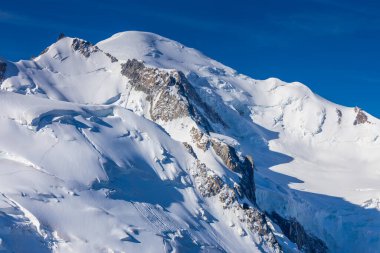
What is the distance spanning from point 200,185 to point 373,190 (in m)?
62.7

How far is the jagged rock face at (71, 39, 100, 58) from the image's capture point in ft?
543

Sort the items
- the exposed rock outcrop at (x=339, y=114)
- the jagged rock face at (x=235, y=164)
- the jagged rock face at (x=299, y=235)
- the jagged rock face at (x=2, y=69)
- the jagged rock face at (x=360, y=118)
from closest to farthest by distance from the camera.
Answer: the jagged rock face at (x=235, y=164)
the jagged rock face at (x=299, y=235)
the jagged rock face at (x=2, y=69)
the jagged rock face at (x=360, y=118)
the exposed rock outcrop at (x=339, y=114)

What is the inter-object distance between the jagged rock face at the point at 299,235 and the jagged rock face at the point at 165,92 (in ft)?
78.4

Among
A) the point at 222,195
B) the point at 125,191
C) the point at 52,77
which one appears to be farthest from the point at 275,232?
the point at 52,77

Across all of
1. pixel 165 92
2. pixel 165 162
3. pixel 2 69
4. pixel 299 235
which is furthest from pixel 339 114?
pixel 165 162

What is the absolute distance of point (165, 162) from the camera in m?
109

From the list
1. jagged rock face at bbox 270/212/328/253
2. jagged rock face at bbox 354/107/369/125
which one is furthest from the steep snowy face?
jagged rock face at bbox 270/212/328/253

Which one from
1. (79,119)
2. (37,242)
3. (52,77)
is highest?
(52,77)

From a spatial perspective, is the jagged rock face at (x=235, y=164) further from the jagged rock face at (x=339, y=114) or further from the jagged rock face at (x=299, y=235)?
the jagged rock face at (x=339, y=114)

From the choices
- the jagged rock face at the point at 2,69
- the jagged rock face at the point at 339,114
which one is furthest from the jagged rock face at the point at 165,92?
the jagged rock face at the point at 339,114

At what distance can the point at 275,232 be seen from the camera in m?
117

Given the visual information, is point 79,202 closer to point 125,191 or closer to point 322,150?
point 125,191

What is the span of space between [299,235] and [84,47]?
68942 mm

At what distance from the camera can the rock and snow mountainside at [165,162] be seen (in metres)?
87.4
